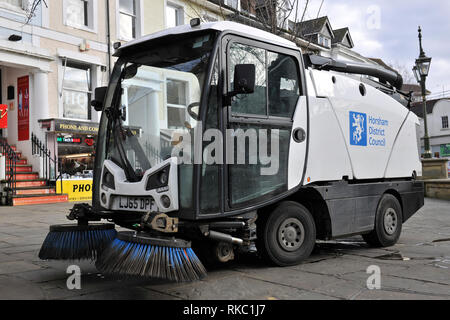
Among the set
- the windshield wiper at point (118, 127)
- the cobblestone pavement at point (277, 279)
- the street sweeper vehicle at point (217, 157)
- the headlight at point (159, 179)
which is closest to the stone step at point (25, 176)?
the cobblestone pavement at point (277, 279)

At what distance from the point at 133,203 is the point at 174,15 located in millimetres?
15363

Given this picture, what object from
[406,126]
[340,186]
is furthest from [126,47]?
[406,126]

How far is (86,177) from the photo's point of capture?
15086 mm

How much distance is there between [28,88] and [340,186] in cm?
1160

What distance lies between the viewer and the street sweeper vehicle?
4.36 metres

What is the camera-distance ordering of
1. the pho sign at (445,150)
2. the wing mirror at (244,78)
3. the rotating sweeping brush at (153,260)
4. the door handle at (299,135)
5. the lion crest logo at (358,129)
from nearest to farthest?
the rotating sweeping brush at (153,260) → the wing mirror at (244,78) → the door handle at (299,135) → the lion crest logo at (358,129) → the pho sign at (445,150)

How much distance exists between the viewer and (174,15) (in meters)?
18.7

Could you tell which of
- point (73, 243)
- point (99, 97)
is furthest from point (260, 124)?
point (73, 243)

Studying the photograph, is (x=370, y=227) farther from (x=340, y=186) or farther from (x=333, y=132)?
(x=333, y=132)

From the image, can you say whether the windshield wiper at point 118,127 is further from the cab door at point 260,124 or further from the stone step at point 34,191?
the stone step at point 34,191

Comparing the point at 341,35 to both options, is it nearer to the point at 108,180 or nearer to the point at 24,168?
the point at 24,168

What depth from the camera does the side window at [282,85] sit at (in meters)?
5.11
